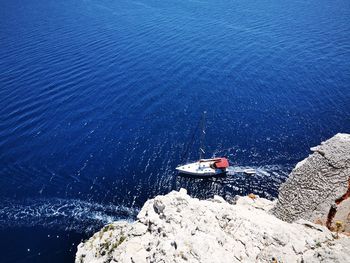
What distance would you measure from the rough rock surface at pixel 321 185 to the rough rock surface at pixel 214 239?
2298mm

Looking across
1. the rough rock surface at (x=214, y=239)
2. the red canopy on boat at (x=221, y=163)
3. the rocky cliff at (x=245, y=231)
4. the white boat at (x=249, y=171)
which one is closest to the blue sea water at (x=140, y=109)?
the white boat at (x=249, y=171)

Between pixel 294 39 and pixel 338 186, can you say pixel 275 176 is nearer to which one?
pixel 338 186

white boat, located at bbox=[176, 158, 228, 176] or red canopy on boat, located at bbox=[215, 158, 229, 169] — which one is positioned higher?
red canopy on boat, located at bbox=[215, 158, 229, 169]

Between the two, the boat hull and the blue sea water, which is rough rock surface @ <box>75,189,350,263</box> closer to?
the blue sea water

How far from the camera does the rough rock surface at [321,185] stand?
81.6 ft

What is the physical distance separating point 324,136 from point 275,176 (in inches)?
601

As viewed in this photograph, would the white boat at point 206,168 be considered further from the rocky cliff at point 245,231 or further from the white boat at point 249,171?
the rocky cliff at point 245,231

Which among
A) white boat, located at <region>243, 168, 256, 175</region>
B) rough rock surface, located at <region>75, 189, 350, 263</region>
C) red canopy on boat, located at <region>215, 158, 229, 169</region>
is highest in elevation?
rough rock surface, located at <region>75, 189, 350, 263</region>

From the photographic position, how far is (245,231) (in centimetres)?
2283

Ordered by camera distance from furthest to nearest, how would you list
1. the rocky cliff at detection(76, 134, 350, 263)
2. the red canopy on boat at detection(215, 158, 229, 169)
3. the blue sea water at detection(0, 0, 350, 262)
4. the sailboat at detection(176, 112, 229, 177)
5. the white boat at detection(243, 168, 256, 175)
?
the white boat at detection(243, 168, 256, 175), the sailboat at detection(176, 112, 229, 177), the red canopy on boat at detection(215, 158, 229, 169), the blue sea water at detection(0, 0, 350, 262), the rocky cliff at detection(76, 134, 350, 263)

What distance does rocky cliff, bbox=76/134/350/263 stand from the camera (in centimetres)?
2028

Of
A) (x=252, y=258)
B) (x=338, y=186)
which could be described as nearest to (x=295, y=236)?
(x=252, y=258)

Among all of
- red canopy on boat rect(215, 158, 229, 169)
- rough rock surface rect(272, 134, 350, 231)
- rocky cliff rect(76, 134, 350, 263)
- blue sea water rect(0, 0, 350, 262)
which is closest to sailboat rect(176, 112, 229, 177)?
red canopy on boat rect(215, 158, 229, 169)

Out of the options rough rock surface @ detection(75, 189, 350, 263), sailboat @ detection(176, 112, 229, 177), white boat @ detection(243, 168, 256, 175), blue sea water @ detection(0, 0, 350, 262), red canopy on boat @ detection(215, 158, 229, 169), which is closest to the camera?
rough rock surface @ detection(75, 189, 350, 263)
